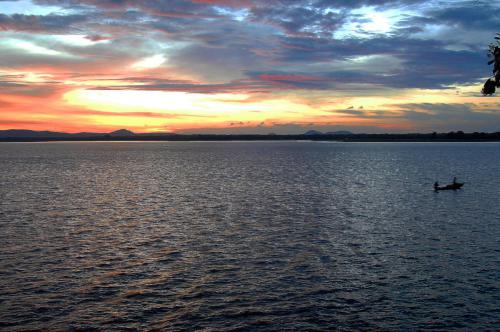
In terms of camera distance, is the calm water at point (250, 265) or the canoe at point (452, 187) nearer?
the calm water at point (250, 265)

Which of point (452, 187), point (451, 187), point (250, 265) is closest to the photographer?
point (250, 265)

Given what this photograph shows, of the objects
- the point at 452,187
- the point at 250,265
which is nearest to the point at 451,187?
the point at 452,187

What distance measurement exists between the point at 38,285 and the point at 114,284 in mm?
4375

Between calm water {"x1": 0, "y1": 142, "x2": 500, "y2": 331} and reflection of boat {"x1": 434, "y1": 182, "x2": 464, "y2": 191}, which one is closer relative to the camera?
calm water {"x1": 0, "y1": 142, "x2": 500, "y2": 331}

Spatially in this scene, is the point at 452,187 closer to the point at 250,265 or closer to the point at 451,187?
the point at 451,187

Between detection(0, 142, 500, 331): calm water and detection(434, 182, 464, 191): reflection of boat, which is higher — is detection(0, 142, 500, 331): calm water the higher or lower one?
the lower one

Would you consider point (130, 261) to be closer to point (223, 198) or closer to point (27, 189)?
point (223, 198)

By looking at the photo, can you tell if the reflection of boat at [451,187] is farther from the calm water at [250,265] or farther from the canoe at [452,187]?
the calm water at [250,265]

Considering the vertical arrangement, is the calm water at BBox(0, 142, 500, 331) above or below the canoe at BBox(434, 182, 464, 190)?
below

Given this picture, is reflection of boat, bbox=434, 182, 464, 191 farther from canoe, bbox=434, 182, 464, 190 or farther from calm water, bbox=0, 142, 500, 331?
calm water, bbox=0, 142, 500, 331

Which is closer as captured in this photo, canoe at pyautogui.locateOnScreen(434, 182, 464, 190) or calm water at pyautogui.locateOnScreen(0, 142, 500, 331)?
calm water at pyautogui.locateOnScreen(0, 142, 500, 331)

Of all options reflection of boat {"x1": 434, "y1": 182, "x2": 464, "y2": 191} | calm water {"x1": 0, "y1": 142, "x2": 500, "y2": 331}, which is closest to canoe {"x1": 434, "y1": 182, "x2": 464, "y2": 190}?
reflection of boat {"x1": 434, "y1": 182, "x2": 464, "y2": 191}

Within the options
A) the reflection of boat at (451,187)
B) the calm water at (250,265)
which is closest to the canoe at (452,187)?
the reflection of boat at (451,187)

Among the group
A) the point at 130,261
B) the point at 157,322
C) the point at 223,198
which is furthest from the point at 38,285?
the point at 223,198
